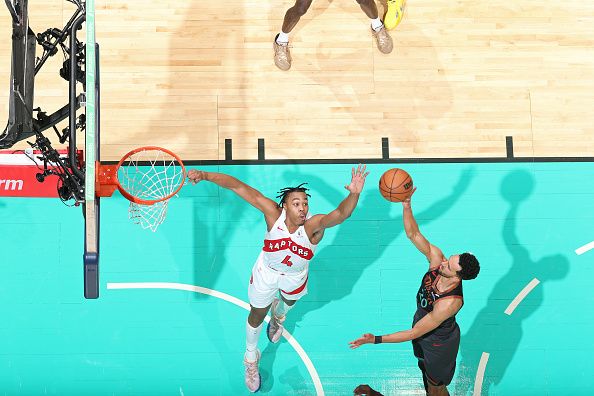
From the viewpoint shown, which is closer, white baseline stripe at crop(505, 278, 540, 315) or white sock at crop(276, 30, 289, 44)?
white baseline stripe at crop(505, 278, 540, 315)

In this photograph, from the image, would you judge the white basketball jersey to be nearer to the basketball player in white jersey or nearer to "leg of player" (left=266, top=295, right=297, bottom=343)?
the basketball player in white jersey

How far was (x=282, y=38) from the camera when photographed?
7.57 m

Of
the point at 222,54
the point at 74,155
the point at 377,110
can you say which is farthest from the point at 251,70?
the point at 74,155

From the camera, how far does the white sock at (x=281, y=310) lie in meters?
6.79

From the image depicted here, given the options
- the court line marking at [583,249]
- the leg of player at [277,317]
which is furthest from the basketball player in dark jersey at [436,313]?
the court line marking at [583,249]

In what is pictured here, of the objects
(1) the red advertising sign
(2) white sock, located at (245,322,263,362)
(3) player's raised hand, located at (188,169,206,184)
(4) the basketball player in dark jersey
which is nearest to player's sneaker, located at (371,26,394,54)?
(4) the basketball player in dark jersey

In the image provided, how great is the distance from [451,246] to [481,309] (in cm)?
69

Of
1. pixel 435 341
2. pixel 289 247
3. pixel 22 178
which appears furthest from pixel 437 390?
pixel 22 178

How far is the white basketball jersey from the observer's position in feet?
20.2

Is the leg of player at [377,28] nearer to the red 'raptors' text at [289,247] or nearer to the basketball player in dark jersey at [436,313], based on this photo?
the basketball player in dark jersey at [436,313]

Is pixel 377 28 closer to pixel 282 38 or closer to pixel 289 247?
pixel 282 38

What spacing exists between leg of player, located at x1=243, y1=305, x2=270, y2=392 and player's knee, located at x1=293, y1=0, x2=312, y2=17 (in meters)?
3.04

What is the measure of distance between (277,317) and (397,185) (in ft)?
5.94

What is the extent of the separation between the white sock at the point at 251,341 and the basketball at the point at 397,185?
5.66ft
